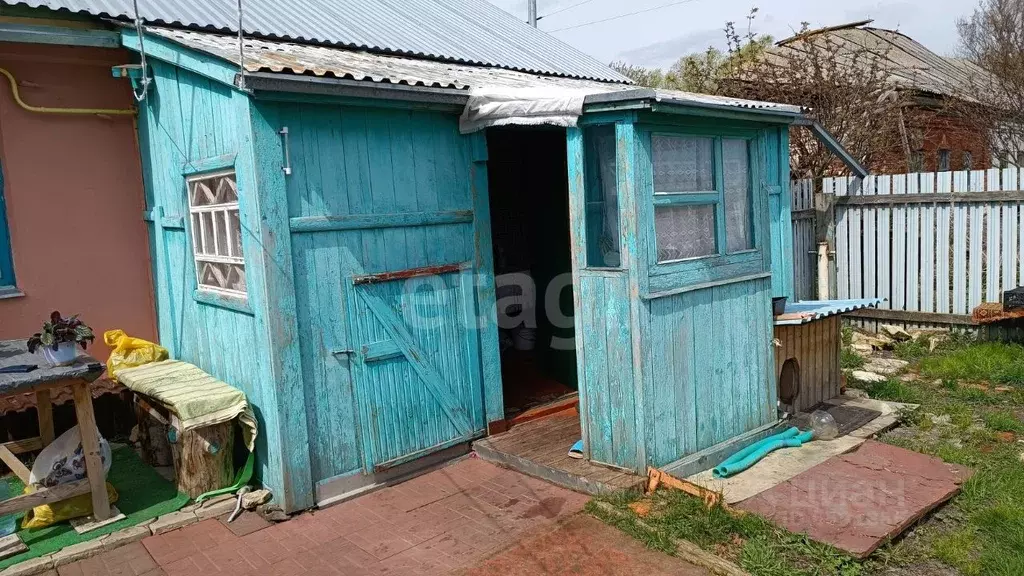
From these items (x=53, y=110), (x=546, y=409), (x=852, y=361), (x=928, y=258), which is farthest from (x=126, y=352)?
(x=928, y=258)

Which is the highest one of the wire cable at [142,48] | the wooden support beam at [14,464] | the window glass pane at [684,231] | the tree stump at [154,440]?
the wire cable at [142,48]

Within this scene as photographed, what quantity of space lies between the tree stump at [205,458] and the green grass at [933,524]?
8.81 feet

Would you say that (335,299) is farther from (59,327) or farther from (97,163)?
(97,163)

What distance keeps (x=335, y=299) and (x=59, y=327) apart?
1808 millimetres

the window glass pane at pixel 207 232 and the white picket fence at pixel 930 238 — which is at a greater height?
the window glass pane at pixel 207 232

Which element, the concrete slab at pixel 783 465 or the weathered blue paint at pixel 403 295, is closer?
the weathered blue paint at pixel 403 295

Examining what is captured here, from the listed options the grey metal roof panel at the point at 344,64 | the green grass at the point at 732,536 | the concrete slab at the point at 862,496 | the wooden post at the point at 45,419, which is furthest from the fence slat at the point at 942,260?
the wooden post at the point at 45,419

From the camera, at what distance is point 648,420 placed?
198 inches

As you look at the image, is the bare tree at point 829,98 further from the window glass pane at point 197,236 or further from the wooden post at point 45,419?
the wooden post at point 45,419

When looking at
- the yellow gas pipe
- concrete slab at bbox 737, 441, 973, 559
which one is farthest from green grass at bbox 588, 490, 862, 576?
the yellow gas pipe

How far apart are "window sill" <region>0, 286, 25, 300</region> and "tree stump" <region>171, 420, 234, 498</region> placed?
200cm

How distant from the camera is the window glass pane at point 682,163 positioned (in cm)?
502

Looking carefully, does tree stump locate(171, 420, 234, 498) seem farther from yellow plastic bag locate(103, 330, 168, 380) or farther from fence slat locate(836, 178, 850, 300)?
fence slat locate(836, 178, 850, 300)

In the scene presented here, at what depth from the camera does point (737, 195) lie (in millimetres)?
5641
